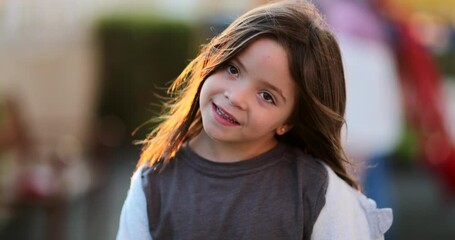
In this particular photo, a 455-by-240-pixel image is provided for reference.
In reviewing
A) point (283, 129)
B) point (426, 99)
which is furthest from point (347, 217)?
point (426, 99)

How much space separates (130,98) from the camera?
835cm

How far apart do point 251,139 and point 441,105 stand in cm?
382

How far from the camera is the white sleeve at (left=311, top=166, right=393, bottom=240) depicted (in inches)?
89.5

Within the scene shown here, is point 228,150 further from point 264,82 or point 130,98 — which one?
point 130,98

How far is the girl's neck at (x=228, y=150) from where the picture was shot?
2.36 metres

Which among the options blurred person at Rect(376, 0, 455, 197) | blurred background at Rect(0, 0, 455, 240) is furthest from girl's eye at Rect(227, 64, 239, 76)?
blurred person at Rect(376, 0, 455, 197)

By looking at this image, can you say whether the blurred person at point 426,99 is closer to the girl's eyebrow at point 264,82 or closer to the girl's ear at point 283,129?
the girl's ear at point 283,129

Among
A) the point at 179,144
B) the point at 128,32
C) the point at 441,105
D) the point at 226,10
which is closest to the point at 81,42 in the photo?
the point at 128,32

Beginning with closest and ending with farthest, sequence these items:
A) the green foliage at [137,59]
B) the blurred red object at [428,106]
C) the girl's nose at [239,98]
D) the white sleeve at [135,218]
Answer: the girl's nose at [239,98] → the white sleeve at [135,218] → the blurred red object at [428,106] → the green foliage at [137,59]

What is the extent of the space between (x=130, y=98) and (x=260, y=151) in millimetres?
6041

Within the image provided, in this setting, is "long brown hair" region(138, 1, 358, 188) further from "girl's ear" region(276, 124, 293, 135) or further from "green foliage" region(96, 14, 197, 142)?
"green foliage" region(96, 14, 197, 142)

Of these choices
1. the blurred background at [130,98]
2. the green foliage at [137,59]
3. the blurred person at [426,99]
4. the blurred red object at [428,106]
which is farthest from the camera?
the green foliage at [137,59]

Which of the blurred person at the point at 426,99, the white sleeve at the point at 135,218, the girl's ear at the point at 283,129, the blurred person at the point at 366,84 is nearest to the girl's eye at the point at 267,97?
the girl's ear at the point at 283,129

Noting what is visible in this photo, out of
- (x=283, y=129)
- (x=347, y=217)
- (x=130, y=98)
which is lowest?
(x=130, y=98)
